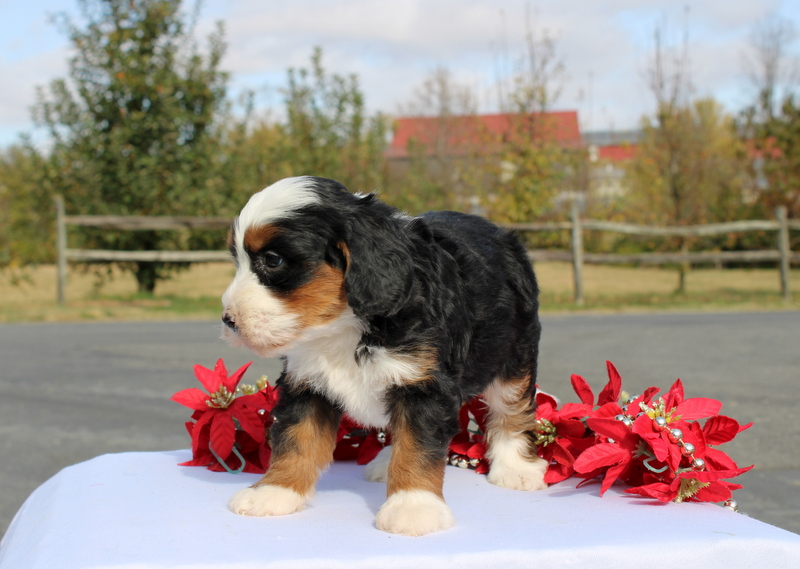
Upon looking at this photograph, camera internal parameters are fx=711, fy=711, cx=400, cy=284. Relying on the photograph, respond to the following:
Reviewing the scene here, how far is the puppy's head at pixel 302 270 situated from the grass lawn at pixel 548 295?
482 inches

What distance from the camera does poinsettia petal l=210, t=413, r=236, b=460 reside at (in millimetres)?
3162

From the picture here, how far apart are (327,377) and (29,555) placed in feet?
3.53

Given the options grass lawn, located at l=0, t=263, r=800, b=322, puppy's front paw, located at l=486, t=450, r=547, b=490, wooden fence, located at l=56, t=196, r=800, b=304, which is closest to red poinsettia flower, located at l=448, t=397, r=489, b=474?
puppy's front paw, located at l=486, t=450, r=547, b=490

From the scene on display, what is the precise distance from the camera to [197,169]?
56.3ft

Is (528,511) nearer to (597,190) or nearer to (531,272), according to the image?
(531,272)

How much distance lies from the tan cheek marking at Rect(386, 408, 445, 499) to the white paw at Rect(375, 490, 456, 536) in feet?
0.09

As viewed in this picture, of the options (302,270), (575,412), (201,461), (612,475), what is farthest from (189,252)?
(612,475)

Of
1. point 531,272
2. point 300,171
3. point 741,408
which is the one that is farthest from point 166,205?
point 531,272

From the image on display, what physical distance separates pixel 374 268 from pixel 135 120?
1570 centimetres

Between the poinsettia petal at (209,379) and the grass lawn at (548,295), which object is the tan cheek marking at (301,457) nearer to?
the poinsettia petal at (209,379)

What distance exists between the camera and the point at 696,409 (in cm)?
290

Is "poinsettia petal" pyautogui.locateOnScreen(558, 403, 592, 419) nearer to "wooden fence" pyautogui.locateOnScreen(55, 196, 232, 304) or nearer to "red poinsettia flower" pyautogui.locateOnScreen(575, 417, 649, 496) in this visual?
"red poinsettia flower" pyautogui.locateOnScreen(575, 417, 649, 496)

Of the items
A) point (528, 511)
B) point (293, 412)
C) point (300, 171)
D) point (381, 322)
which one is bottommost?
point (528, 511)

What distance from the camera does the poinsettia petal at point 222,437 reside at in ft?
10.4
